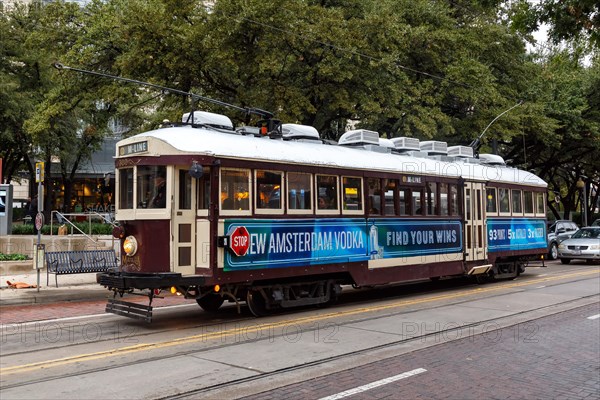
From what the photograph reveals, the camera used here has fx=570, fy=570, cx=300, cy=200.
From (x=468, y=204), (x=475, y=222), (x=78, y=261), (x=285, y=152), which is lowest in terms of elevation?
(x=78, y=261)

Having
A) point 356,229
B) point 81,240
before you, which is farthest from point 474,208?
point 81,240

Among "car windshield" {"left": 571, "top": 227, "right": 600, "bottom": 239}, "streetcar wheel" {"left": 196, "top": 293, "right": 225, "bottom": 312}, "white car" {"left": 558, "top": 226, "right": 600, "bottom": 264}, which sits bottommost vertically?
"streetcar wheel" {"left": 196, "top": 293, "right": 225, "bottom": 312}

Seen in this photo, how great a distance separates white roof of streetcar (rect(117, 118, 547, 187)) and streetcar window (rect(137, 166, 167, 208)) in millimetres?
301

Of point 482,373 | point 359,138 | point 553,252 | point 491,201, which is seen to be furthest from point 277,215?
point 553,252

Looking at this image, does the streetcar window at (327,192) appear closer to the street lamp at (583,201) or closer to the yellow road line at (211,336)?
the yellow road line at (211,336)

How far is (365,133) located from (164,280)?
22.7 feet

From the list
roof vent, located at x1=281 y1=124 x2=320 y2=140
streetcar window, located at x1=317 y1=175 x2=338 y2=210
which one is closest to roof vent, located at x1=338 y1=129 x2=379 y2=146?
roof vent, located at x1=281 y1=124 x2=320 y2=140

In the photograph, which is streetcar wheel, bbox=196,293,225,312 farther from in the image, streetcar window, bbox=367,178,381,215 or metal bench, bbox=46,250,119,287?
metal bench, bbox=46,250,119,287

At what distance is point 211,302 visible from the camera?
38.3 feet

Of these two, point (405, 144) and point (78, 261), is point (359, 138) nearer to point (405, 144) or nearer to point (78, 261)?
point (405, 144)

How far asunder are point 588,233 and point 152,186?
2214 cm

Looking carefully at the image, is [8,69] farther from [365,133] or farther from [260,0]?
[365,133]

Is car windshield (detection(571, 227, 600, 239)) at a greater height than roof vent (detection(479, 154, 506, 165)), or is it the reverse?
roof vent (detection(479, 154, 506, 165))

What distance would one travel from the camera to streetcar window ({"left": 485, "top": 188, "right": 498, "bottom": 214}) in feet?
54.8
